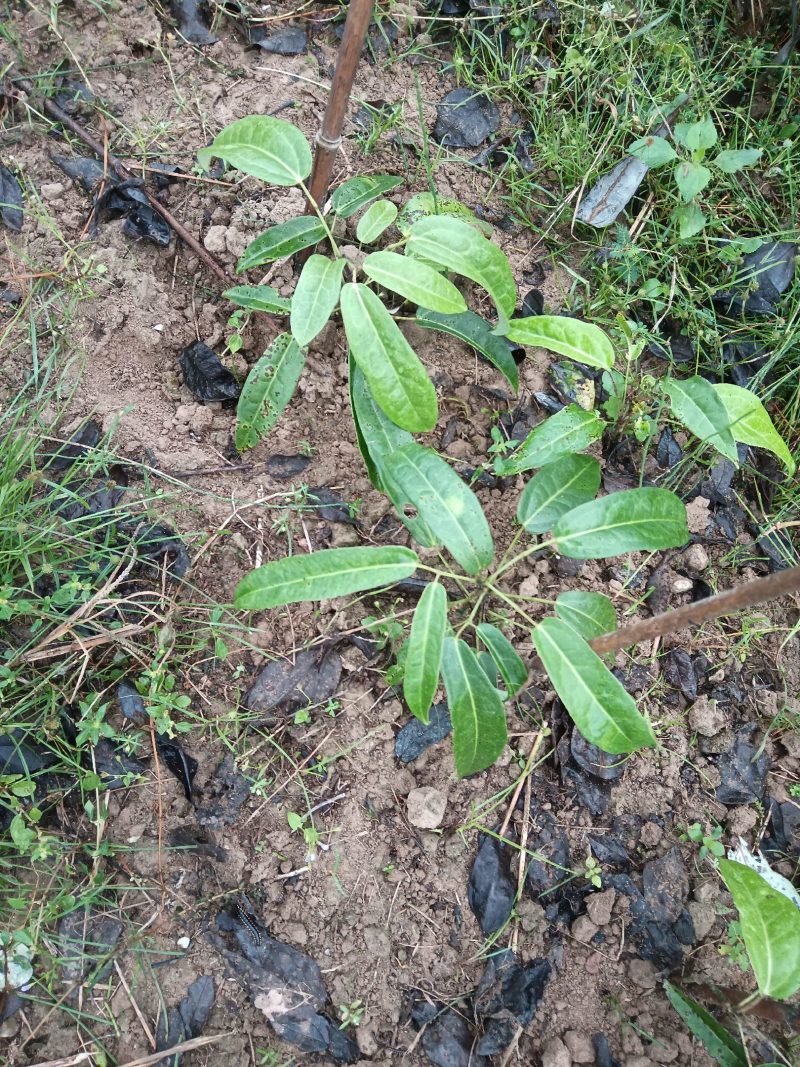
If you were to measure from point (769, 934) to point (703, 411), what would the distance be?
1.10 m

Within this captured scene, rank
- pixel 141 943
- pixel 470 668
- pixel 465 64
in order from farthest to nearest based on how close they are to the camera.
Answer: pixel 465 64 < pixel 141 943 < pixel 470 668

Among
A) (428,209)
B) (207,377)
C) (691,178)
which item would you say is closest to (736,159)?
(691,178)

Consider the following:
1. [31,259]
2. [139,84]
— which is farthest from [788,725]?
[139,84]

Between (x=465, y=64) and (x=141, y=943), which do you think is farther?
(x=465, y=64)

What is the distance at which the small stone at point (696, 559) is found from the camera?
205cm

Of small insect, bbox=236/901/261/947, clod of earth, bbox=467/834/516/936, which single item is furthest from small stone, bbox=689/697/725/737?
small insect, bbox=236/901/261/947

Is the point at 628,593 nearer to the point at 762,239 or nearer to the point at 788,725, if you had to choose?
the point at 788,725

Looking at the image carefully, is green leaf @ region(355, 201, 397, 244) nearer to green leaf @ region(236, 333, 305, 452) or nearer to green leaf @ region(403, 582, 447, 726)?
green leaf @ region(236, 333, 305, 452)

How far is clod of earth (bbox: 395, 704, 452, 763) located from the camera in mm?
1778

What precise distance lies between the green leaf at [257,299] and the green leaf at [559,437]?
0.64 meters

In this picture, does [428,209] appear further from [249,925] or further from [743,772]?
[249,925]

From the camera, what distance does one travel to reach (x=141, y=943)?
164 centimetres

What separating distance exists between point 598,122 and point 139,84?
50.7 inches

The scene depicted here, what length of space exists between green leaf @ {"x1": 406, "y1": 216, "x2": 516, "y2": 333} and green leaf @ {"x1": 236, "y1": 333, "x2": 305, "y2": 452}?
1.21 ft
